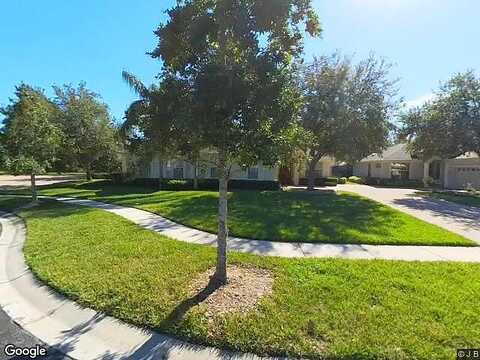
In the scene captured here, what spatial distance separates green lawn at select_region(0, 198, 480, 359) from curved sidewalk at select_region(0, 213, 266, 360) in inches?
6.1

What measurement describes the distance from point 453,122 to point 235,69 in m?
24.1

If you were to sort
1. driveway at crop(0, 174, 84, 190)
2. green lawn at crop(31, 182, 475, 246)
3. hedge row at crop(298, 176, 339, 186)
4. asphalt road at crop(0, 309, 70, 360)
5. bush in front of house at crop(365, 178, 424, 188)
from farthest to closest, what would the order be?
bush in front of house at crop(365, 178, 424, 188)
hedge row at crop(298, 176, 339, 186)
driveway at crop(0, 174, 84, 190)
green lawn at crop(31, 182, 475, 246)
asphalt road at crop(0, 309, 70, 360)

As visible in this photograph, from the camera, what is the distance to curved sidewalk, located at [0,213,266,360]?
4.10m

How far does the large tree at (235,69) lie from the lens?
4.94 metres

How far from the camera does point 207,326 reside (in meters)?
4.53

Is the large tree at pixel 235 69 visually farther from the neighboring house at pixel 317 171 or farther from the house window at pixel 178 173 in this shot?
the neighboring house at pixel 317 171

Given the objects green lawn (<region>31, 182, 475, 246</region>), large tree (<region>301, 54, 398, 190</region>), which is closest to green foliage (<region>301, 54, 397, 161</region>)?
large tree (<region>301, 54, 398, 190</region>)

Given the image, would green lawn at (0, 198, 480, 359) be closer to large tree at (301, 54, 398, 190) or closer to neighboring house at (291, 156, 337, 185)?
large tree at (301, 54, 398, 190)

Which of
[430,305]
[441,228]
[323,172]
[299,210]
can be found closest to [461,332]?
[430,305]

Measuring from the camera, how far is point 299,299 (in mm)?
5168

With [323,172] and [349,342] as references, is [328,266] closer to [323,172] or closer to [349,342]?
[349,342]

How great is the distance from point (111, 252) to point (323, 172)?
98.0ft

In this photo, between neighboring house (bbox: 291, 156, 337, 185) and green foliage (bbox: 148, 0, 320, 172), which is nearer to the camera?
green foliage (bbox: 148, 0, 320, 172)

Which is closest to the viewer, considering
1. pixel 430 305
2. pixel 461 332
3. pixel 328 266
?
pixel 461 332
